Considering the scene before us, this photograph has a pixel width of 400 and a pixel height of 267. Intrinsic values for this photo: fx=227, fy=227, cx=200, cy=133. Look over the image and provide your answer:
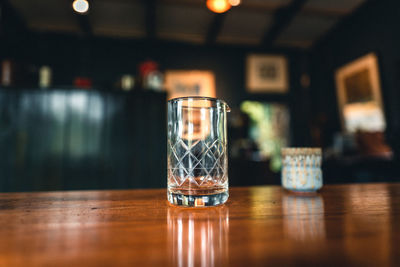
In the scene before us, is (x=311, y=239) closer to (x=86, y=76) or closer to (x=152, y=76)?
(x=152, y=76)

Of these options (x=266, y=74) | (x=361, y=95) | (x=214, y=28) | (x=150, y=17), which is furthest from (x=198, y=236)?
(x=266, y=74)

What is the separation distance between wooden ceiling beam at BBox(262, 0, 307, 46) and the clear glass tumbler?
125 inches

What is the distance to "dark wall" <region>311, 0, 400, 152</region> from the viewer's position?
254 cm

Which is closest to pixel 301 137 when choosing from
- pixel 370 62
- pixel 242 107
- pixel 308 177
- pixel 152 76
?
pixel 242 107

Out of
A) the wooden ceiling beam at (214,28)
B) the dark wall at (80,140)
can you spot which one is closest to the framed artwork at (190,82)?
the wooden ceiling beam at (214,28)

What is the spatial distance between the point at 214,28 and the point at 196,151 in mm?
3330

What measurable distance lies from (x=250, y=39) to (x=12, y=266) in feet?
13.4

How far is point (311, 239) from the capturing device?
0.31 metres

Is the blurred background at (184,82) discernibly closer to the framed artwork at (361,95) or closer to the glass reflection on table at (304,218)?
the framed artwork at (361,95)

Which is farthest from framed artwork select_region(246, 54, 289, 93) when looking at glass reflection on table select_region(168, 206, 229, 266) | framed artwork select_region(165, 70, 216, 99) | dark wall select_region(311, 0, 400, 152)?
glass reflection on table select_region(168, 206, 229, 266)

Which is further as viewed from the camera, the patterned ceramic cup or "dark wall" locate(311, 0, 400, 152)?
"dark wall" locate(311, 0, 400, 152)

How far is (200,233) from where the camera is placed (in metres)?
0.34

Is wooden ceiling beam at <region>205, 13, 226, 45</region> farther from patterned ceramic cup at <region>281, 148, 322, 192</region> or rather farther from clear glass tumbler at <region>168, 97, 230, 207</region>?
clear glass tumbler at <region>168, 97, 230, 207</region>

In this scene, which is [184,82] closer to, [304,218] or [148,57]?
[148,57]
